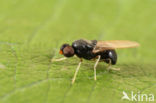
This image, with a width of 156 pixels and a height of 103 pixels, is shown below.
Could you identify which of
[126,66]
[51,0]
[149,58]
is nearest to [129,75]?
[126,66]

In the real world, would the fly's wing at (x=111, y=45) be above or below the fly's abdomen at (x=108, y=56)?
above

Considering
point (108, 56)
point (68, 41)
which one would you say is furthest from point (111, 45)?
point (68, 41)

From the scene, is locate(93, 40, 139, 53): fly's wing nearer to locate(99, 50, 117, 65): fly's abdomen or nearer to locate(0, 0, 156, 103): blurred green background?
locate(99, 50, 117, 65): fly's abdomen

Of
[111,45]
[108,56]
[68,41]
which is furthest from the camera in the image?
[68,41]

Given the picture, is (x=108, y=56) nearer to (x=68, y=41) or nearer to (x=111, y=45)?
(x=111, y=45)

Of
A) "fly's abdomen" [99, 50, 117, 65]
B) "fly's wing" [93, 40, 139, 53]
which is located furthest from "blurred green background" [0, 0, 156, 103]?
"fly's wing" [93, 40, 139, 53]

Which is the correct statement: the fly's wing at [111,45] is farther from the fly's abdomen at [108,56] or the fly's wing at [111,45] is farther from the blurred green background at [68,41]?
the blurred green background at [68,41]

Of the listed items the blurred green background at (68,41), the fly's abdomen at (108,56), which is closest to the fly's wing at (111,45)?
the fly's abdomen at (108,56)

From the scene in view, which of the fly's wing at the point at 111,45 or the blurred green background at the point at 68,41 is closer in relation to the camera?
the blurred green background at the point at 68,41
